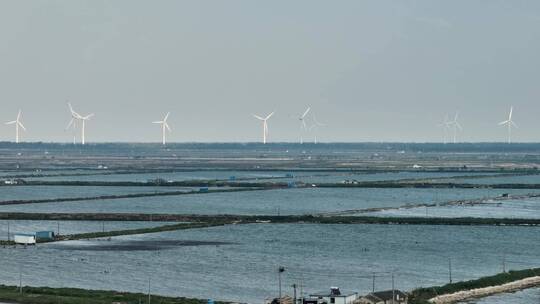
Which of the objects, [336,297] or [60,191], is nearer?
→ [336,297]

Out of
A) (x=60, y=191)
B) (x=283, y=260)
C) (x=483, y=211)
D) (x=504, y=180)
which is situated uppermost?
(x=504, y=180)

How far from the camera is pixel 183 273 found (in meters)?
49.4

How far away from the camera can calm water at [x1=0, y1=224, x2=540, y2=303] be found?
153 feet

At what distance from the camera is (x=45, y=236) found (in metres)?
62.4

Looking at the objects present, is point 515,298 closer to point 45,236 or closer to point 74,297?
point 74,297

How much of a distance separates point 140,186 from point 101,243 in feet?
164

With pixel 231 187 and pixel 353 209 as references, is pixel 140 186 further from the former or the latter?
pixel 353 209

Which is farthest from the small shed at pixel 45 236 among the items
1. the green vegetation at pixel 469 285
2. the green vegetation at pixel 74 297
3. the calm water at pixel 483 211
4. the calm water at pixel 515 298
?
the calm water at pixel 515 298

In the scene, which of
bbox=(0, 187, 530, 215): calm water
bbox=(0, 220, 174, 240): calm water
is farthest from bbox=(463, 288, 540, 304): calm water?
bbox=(0, 187, 530, 215): calm water

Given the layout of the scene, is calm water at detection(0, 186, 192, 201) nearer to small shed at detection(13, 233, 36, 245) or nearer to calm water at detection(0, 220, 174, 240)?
calm water at detection(0, 220, 174, 240)

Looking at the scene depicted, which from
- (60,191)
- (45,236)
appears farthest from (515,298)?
(60,191)

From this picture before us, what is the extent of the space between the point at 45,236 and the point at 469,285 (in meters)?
25.1

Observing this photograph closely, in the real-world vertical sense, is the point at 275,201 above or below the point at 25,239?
above

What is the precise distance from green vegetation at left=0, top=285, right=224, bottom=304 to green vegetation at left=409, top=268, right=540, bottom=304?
7.06 metres
